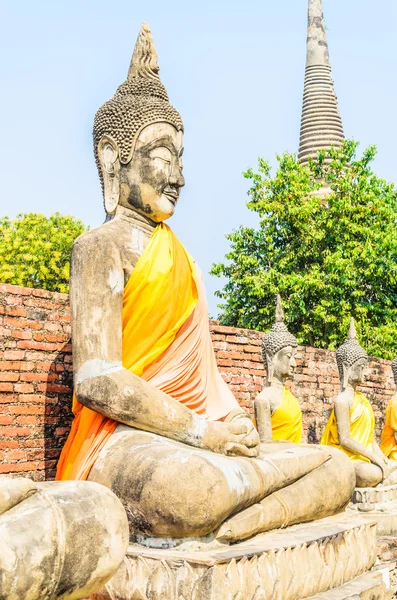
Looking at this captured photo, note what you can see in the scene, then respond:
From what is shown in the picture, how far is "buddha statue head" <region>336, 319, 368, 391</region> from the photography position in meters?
6.80

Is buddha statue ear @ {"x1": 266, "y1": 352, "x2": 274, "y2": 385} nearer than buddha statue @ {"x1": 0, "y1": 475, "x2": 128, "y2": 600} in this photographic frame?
No

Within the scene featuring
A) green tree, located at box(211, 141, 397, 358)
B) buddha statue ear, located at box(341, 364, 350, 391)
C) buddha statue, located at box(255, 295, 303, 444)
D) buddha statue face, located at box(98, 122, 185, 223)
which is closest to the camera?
buddha statue face, located at box(98, 122, 185, 223)

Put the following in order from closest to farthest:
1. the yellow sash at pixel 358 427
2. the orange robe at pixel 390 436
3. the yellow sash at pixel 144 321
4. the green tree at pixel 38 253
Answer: the yellow sash at pixel 144 321 → the yellow sash at pixel 358 427 → the orange robe at pixel 390 436 → the green tree at pixel 38 253

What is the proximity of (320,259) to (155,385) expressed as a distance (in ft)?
35.9

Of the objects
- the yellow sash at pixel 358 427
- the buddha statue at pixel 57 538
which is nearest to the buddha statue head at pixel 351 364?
the yellow sash at pixel 358 427


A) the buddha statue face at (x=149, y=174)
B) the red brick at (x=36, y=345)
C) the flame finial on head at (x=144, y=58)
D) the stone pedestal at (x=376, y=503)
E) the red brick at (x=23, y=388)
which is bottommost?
the stone pedestal at (x=376, y=503)

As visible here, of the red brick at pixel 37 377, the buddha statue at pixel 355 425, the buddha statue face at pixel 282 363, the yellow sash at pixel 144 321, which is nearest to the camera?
the yellow sash at pixel 144 321

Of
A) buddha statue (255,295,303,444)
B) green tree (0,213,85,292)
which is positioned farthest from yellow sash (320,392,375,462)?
green tree (0,213,85,292)

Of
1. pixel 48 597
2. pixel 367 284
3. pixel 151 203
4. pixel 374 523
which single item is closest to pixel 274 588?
pixel 374 523

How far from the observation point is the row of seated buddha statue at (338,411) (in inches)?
235

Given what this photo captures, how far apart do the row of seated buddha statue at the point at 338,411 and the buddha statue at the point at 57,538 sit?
389cm

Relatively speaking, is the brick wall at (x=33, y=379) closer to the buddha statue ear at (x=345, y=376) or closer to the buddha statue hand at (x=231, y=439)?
the buddha statue hand at (x=231, y=439)

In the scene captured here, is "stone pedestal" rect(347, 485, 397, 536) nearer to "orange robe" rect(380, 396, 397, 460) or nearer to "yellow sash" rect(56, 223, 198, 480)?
"orange robe" rect(380, 396, 397, 460)

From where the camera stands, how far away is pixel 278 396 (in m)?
6.04
